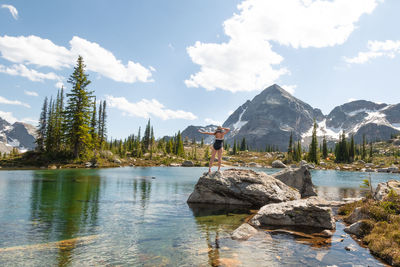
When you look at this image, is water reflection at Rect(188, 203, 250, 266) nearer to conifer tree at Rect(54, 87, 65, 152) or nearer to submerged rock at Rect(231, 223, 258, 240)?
submerged rock at Rect(231, 223, 258, 240)

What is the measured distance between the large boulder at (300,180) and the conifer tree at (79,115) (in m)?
45.7

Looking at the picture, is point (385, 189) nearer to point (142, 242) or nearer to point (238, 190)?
point (238, 190)

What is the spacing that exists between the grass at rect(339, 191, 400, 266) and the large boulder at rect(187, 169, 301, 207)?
5812 mm

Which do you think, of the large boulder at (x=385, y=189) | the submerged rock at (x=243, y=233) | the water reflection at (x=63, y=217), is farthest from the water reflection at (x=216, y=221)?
the large boulder at (x=385, y=189)

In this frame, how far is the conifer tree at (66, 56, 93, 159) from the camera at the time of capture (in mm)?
53688

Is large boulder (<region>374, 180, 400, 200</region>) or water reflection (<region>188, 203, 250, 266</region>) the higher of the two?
large boulder (<region>374, 180, 400, 200</region>)

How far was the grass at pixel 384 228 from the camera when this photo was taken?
8258mm

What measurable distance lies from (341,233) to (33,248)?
12.6 meters

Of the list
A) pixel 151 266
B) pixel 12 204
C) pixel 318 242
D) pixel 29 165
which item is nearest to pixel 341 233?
pixel 318 242

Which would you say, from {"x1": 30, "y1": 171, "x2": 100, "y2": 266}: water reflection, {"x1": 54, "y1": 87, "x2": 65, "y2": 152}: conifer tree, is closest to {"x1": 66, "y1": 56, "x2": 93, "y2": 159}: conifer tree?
{"x1": 54, "y1": 87, "x2": 65, "y2": 152}: conifer tree

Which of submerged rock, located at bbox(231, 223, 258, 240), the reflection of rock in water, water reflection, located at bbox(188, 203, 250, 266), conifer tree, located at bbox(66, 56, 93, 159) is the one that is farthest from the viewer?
conifer tree, located at bbox(66, 56, 93, 159)

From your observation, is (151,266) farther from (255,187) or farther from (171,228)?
(255,187)

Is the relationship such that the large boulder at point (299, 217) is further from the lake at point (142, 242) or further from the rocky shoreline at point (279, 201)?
the lake at point (142, 242)

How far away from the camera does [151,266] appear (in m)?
7.07
